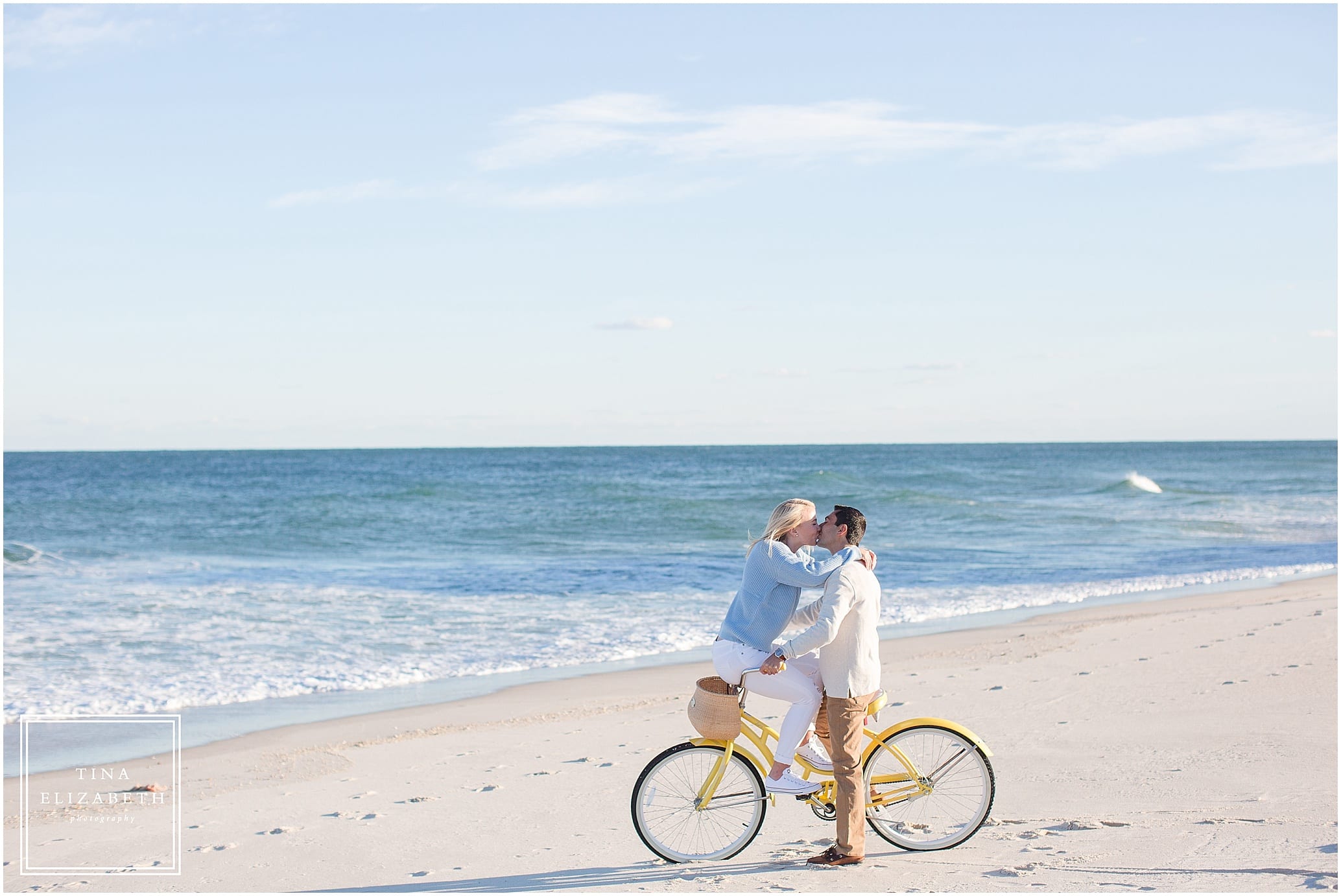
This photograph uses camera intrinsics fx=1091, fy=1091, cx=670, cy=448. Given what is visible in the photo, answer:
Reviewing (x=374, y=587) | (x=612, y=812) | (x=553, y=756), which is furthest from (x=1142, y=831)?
(x=374, y=587)

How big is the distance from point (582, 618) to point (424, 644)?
2.44 metres

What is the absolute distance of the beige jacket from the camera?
4.35m

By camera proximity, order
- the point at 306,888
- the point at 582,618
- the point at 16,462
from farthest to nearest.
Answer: the point at 16,462
the point at 582,618
the point at 306,888

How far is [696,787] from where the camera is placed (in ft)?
15.6

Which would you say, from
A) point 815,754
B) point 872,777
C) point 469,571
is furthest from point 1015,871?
point 469,571

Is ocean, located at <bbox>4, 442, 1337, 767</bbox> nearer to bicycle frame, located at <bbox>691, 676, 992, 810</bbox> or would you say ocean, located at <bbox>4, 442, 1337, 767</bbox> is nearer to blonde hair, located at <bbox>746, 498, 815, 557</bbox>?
bicycle frame, located at <bbox>691, 676, 992, 810</bbox>

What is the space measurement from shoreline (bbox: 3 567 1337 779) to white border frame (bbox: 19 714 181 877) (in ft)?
0.25

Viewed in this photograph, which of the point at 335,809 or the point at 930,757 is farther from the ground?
the point at 930,757

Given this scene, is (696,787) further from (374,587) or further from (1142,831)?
(374,587)

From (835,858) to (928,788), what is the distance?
0.51 metres

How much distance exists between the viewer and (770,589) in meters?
4.48

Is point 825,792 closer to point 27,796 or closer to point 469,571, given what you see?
point 27,796

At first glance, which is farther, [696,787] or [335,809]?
[335,809]

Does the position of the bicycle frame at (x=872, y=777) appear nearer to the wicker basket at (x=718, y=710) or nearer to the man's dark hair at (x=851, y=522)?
the wicker basket at (x=718, y=710)
